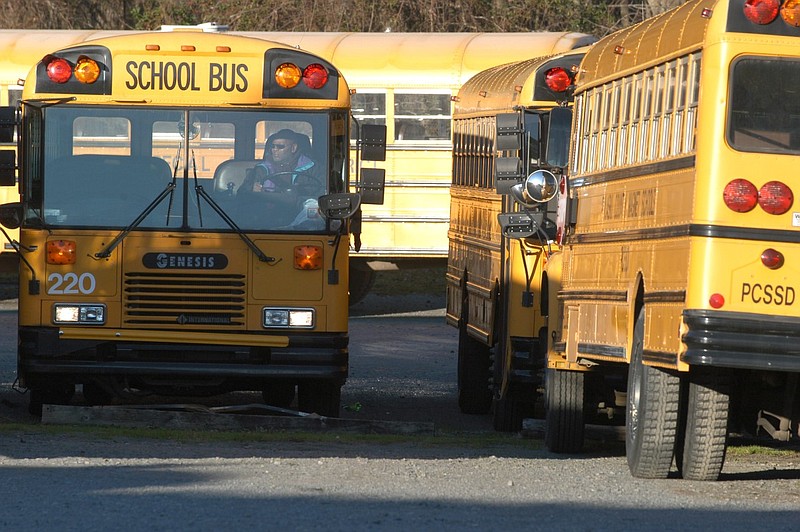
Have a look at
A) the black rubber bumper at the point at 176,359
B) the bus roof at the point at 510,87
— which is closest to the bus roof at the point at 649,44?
the bus roof at the point at 510,87

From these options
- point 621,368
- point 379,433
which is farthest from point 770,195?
point 379,433

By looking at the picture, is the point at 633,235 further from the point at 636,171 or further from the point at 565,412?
the point at 565,412

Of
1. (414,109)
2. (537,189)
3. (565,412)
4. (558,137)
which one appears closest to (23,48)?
(414,109)

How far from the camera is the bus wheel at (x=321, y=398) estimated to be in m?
12.9

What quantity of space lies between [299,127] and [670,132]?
4.05 meters

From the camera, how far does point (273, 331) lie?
40.9ft

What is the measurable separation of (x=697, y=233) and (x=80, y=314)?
5421 mm

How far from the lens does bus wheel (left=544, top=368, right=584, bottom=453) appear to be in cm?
1116

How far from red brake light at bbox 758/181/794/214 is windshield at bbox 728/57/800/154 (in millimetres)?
283

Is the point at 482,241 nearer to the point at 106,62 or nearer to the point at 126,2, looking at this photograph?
the point at 106,62

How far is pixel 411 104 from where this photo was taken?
20.7 m

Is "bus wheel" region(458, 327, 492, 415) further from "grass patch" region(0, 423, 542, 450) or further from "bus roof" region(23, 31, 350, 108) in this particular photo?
"bus roof" region(23, 31, 350, 108)

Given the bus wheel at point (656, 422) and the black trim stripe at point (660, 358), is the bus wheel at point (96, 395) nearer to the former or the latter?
the bus wheel at point (656, 422)

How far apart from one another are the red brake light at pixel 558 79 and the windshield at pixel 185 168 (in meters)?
1.54
